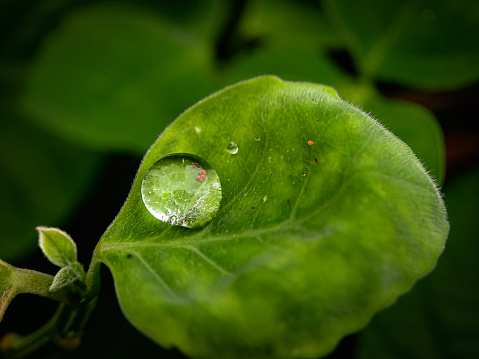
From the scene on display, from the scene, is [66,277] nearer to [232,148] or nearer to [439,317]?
[232,148]

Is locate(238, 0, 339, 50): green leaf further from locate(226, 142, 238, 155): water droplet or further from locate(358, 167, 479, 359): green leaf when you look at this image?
locate(226, 142, 238, 155): water droplet

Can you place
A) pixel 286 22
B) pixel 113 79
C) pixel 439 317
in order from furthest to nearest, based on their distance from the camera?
pixel 286 22 < pixel 113 79 < pixel 439 317

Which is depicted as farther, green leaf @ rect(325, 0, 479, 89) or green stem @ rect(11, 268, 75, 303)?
green leaf @ rect(325, 0, 479, 89)

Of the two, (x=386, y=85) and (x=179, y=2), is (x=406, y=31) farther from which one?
(x=179, y=2)

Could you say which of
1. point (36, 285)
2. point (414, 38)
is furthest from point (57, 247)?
point (414, 38)

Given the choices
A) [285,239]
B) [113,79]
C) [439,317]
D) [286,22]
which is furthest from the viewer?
[286,22]

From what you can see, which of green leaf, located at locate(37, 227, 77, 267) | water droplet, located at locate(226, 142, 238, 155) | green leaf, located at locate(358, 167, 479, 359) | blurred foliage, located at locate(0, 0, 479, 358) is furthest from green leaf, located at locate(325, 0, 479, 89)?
green leaf, located at locate(37, 227, 77, 267)
